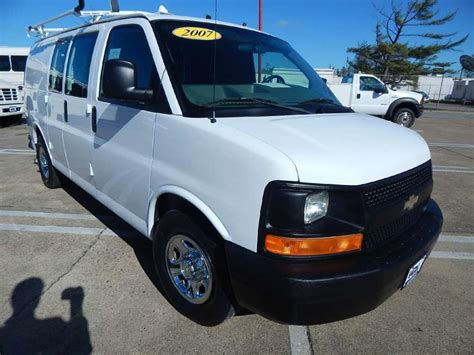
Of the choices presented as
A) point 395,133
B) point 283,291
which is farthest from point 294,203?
point 395,133

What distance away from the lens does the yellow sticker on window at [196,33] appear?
2.79 metres

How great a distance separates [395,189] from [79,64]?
3.20 m

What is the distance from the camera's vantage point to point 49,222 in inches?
172

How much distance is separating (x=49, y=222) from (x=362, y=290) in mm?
3718

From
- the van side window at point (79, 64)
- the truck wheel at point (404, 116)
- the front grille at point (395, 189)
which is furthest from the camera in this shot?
the truck wheel at point (404, 116)

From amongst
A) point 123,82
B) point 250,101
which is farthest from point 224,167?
point 123,82

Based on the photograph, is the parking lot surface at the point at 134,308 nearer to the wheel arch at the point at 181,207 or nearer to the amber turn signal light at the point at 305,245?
the wheel arch at the point at 181,207

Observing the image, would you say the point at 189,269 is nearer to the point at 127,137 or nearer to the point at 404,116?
the point at 127,137

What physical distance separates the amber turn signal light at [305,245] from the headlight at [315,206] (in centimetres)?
11

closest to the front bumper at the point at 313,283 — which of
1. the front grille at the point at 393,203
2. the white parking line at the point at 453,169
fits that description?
the front grille at the point at 393,203

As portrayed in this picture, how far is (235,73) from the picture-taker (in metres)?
3.00

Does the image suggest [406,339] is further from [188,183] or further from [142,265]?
[142,265]

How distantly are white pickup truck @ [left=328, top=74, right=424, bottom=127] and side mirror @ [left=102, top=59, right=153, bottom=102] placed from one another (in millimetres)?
13429

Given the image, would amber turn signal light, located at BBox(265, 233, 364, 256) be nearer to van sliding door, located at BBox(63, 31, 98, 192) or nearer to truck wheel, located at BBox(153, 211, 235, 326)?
truck wheel, located at BBox(153, 211, 235, 326)
